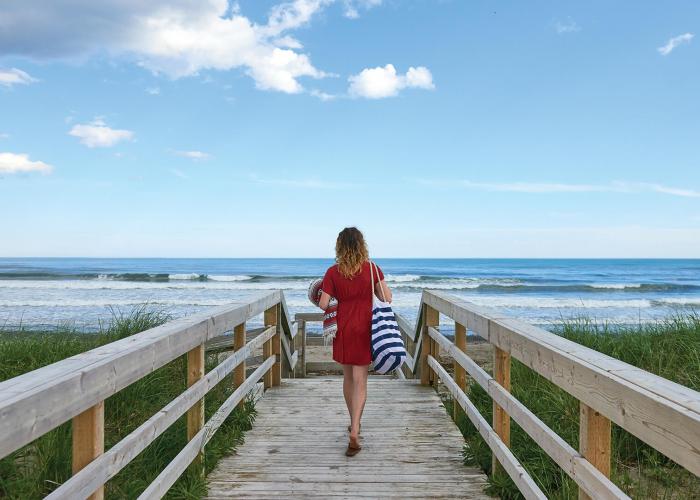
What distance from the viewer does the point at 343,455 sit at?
398 centimetres

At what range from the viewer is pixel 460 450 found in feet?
13.3

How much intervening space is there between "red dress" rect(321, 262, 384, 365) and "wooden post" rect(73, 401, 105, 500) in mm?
2326

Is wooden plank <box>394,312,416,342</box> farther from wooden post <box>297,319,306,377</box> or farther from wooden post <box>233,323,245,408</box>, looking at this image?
wooden post <box>233,323,245,408</box>

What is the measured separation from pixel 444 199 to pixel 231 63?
39016 mm

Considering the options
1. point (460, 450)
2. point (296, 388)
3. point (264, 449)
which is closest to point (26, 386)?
point (264, 449)

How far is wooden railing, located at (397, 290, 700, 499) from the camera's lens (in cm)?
145

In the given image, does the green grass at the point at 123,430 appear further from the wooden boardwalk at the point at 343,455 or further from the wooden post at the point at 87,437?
the wooden post at the point at 87,437

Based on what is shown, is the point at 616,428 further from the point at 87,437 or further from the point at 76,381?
the point at 76,381

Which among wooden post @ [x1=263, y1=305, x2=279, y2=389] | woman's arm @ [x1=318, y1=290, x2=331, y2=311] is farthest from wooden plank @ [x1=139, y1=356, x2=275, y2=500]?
wooden post @ [x1=263, y1=305, x2=279, y2=389]

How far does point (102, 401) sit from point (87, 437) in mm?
134

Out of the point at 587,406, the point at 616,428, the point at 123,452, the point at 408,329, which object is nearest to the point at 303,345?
the point at 408,329

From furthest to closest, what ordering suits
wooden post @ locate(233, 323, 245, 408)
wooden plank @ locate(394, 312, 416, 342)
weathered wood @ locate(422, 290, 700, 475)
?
wooden plank @ locate(394, 312, 416, 342)
wooden post @ locate(233, 323, 245, 408)
weathered wood @ locate(422, 290, 700, 475)

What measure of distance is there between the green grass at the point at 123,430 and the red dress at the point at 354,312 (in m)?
1.10

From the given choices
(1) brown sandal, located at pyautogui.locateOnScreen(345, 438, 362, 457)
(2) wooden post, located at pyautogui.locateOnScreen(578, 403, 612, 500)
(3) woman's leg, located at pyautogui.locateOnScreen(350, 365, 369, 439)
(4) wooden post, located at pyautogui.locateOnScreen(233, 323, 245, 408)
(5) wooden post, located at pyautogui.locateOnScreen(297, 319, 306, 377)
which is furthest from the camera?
(5) wooden post, located at pyautogui.locateOnScreen(297, 319, 306, 377)
